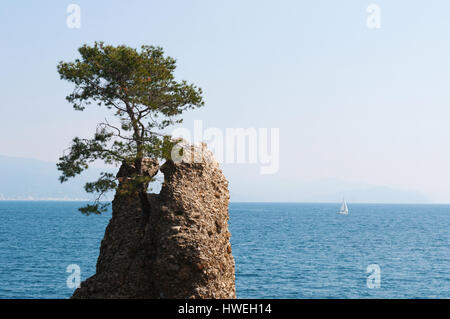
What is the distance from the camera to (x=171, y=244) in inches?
870

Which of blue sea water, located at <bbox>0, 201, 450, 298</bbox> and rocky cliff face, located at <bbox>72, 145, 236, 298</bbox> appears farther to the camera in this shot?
blue sea water, located at <bbox>0, 201, 450, 298</bbox>

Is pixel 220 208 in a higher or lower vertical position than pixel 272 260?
higher

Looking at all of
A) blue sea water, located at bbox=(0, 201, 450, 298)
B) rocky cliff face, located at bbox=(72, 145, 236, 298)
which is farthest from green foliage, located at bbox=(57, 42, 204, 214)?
blue sea water, located at bbox=(0, 201, 450, 298)

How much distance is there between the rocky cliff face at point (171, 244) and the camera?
22078mm

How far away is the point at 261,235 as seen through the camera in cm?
11812

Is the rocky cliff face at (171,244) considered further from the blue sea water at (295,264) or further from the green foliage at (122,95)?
the blue sea water at (295,264)

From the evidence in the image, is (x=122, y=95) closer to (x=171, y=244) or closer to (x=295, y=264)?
(x=171, y=244)

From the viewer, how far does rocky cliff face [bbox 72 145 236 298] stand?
22.1 m

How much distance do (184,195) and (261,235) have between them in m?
96.6

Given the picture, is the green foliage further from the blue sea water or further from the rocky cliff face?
the blue sea water

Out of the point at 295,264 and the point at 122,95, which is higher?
the point at 122,95

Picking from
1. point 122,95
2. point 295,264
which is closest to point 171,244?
point 122,95
